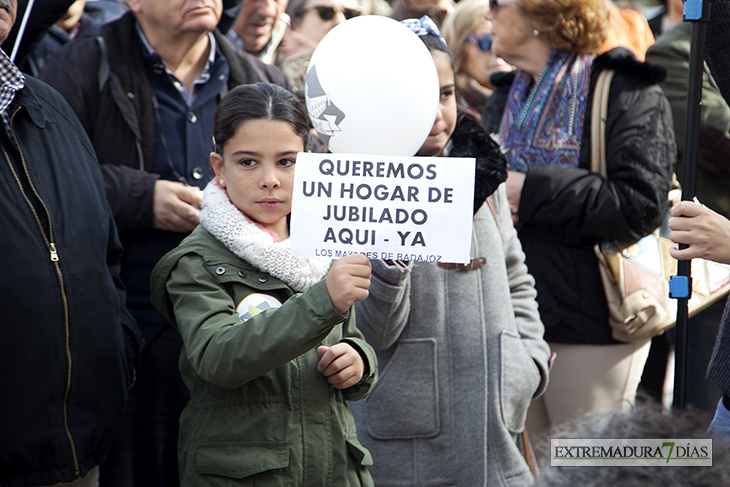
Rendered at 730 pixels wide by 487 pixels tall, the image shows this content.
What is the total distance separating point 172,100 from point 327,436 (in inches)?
58.7

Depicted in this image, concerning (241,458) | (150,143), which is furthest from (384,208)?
(150,143)

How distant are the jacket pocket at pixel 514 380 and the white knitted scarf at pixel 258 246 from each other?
0.75 meters

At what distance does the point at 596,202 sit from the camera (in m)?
3.09

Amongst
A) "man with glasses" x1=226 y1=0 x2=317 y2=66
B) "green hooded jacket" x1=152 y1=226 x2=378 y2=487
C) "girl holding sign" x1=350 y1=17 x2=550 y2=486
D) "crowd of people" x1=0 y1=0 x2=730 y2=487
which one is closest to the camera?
"green hooded jacket" x1=152 y1=226 x2=378 y2=487

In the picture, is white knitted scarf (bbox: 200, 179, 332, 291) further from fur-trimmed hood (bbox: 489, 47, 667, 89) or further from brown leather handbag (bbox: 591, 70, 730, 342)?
fur-trimmed hood (bbox: 489, 47, 667, 89)

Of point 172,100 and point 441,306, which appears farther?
point 172,100

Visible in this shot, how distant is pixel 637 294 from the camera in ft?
10.4

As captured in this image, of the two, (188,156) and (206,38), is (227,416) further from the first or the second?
(206,38)

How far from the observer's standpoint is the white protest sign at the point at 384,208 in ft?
5.95

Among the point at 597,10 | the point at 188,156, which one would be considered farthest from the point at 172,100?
the point at 597,10

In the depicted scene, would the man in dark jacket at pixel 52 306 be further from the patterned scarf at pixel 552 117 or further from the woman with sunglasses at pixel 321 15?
the woman with sunglasses at pixel 321 15

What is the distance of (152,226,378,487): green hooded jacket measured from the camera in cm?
193

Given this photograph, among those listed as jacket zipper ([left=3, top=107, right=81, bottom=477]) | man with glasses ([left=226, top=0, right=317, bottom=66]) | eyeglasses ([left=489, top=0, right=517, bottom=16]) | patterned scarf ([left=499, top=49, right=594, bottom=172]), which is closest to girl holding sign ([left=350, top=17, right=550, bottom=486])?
patterned scarf ([left=499, top=49, right=594, bottom=172])

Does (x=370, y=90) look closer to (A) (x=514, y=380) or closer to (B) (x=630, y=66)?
(A) (x=514, y=380)
